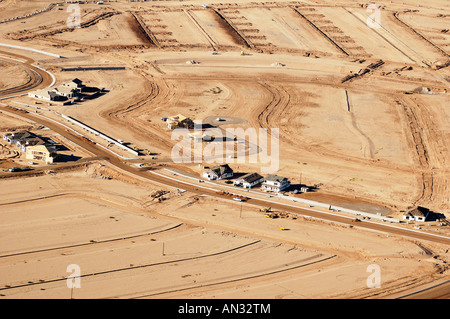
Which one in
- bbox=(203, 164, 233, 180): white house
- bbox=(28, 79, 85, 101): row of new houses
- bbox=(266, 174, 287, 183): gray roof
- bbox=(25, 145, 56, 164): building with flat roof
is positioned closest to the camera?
bbox=(266, 174, 287, 183): gray roof

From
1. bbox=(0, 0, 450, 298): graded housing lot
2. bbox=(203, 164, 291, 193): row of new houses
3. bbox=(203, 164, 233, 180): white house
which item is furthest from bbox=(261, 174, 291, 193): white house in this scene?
bbox=(203, 164, 233, 180): white house

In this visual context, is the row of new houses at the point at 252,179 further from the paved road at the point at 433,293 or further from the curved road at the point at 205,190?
the paved road at the point at 433,293

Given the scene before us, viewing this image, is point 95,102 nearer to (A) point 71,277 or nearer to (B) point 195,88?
(B) point 195,88

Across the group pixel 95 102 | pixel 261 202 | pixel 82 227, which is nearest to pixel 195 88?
pixel 95 102

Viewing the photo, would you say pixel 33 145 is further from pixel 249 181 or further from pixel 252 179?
pixel 252 179

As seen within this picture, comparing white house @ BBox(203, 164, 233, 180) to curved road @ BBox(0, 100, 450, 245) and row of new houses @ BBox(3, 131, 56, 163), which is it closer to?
curved road @ BBox(0, 100, 450, 245)

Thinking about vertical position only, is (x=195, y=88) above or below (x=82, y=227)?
above

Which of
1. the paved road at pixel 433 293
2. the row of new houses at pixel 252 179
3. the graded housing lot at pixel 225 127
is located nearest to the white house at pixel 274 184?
the row of new houses at pixel 252 179

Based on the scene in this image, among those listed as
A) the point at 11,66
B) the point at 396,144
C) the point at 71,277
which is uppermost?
the point at 11,66
